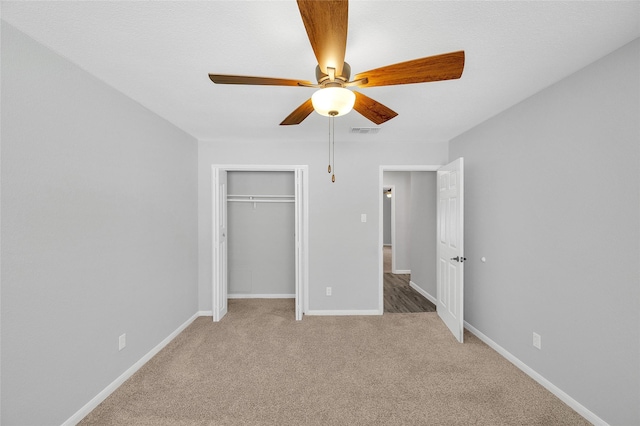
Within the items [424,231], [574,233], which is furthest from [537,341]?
[424,231]

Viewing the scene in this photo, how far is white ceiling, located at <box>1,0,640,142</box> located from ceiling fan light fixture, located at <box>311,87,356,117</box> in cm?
39

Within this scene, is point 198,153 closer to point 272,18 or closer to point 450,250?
point 272,18

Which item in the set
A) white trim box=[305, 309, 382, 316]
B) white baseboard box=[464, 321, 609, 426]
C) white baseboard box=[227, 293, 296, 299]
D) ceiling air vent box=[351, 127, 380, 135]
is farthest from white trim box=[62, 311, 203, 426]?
white baseboard box=[464, 321, 609, 426]

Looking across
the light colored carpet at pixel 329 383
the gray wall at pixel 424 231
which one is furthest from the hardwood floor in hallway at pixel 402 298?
the light colored carpet at pixel 329 383

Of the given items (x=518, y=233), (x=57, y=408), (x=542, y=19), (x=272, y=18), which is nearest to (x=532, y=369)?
(x=518, y=233)

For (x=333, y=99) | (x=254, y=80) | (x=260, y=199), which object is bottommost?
(x=260, y=199)

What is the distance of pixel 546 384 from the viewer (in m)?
2.20

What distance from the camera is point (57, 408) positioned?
1.71 m

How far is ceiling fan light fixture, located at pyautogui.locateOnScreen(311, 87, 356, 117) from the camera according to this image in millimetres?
1358

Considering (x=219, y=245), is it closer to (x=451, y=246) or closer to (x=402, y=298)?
(x=451, y=246)

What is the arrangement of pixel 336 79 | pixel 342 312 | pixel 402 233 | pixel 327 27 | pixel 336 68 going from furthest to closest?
pixel 402 233
pixel 342 312
pixel 336 79
pixel 336 68
pixel 327 27

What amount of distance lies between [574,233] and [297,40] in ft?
7.62

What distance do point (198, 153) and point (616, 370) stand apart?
14.7 ft

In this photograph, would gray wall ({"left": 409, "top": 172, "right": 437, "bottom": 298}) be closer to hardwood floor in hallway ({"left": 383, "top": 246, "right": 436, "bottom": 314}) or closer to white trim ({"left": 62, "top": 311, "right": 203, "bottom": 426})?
hardwood floor in hallway ({"left": 383, "top": 246, "right": 436, "bottom": 314})
